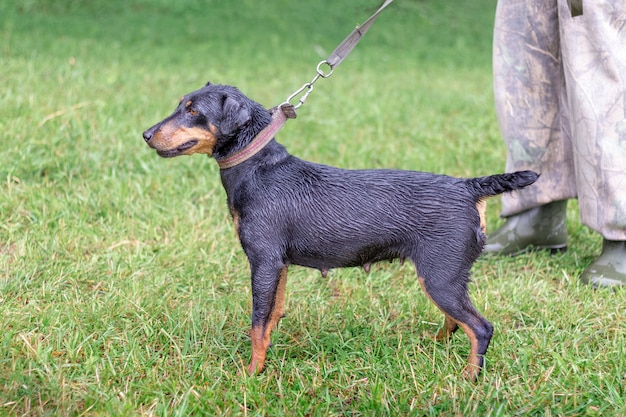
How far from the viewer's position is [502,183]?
107 inches

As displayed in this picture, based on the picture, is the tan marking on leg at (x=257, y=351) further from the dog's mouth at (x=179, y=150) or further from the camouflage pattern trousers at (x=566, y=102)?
the camouflage pattern trousers at (x=566, y=102)

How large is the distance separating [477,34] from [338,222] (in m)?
8.69

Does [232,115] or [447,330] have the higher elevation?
[232,115]

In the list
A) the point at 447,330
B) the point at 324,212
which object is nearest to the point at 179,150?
the point at 324,212

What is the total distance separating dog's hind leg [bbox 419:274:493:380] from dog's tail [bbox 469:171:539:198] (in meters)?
0.35

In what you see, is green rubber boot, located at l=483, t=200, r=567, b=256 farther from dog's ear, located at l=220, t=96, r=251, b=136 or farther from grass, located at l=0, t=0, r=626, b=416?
dog's ear, located at l=220, t=96, r=251, b=136

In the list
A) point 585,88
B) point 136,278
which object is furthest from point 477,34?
point 136,278

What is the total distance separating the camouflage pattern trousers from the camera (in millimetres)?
3492

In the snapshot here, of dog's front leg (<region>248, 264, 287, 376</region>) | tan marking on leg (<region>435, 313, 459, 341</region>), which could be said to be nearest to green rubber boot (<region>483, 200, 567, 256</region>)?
tan marking on leg (<region>435, 313, 459, 341</region>)

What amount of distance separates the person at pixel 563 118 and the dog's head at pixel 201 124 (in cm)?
176

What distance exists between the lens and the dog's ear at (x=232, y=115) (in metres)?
2.68

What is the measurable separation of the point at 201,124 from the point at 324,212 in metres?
0.55

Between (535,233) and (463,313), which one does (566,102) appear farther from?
(463,313)

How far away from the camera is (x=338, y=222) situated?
274cm
